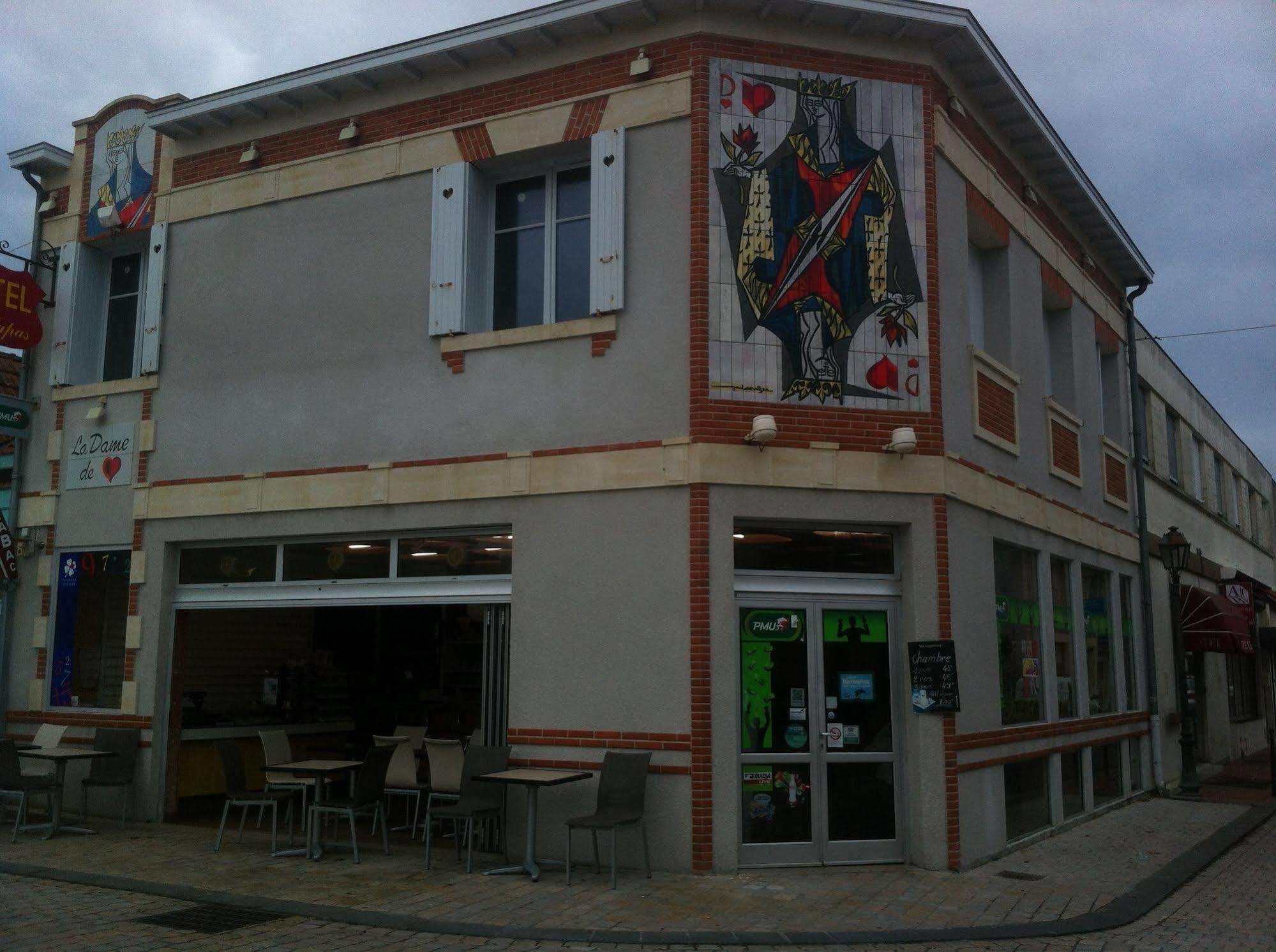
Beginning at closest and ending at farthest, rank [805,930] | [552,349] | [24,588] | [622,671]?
1. [805,930]
2. [622,671]
3. [552,349]
4. [24,588]

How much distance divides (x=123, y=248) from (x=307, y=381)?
13.0 ft

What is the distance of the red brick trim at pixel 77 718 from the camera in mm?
12180

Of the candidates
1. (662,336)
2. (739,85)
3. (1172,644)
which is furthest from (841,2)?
(1172,644)

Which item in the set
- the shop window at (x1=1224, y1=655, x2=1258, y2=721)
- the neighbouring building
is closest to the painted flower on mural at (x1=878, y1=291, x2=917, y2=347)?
the neighbouring building

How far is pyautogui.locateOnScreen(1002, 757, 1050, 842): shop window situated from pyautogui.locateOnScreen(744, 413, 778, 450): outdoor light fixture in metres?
4.13

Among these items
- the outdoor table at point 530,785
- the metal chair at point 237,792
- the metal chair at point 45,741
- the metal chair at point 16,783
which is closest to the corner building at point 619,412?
the metal chair at point 45,741

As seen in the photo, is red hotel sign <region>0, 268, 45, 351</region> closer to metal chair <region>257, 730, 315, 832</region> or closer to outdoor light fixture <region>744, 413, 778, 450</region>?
metal chair <region>257, 730, 315, 832</region>

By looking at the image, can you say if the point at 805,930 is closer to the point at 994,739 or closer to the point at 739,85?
the point at 994,739

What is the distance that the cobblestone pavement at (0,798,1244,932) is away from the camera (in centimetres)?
809

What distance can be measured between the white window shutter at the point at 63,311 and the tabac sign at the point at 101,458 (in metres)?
0.88

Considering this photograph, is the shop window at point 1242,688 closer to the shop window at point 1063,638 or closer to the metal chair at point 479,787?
the shop window at point 1063,638

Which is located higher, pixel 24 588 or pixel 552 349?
pixel 552 349

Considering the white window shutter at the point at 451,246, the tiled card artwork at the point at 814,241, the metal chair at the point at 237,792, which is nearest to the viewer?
the tiled card artwork at the point at 814,241

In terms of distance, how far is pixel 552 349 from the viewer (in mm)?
10500
